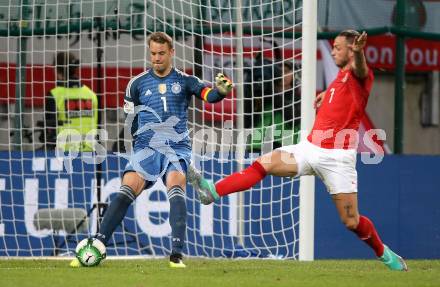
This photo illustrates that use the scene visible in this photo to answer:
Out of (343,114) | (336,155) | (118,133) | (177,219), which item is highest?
(343,114)

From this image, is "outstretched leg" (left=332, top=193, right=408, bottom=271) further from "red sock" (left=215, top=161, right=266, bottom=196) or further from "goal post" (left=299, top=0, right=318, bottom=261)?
"goal post" (left=299, top=0, right=318, bottom=261)

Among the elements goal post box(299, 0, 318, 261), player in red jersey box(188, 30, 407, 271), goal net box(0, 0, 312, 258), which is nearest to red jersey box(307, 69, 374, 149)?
player in red jersey box(188, 30, 407, 271)

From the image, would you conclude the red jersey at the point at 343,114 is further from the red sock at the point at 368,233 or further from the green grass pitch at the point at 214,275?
the green grass pitch at the point at 214,275

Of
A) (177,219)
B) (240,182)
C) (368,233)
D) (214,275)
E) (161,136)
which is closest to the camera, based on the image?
(214,275)

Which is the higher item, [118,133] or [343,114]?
[343,114]

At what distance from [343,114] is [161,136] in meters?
1.51

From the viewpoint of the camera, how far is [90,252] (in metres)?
8.92

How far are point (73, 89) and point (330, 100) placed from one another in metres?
4.43

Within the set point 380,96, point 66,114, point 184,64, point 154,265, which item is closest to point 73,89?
point 66,114

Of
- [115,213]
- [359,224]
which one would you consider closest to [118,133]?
[115,213]

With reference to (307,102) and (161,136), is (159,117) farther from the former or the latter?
(307,102)

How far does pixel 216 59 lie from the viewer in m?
12.4

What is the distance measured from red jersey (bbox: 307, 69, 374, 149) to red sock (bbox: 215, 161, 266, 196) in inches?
19.5

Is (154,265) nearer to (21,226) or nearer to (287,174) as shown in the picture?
(287,174)
